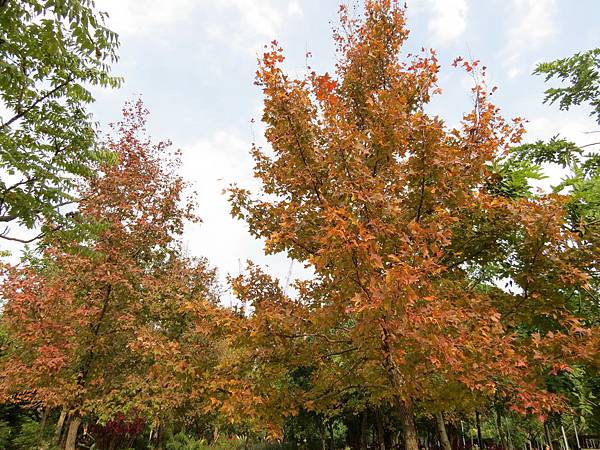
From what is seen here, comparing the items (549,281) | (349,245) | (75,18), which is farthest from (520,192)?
(75,18)

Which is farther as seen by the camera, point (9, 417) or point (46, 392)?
point (9, 417)

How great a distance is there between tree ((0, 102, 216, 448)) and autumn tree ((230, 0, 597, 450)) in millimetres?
5501

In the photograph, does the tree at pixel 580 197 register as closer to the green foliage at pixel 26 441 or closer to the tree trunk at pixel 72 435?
the tree trunk at pixel 72 435

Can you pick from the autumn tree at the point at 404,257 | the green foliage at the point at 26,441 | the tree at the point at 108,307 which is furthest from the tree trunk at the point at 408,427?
the green foliage at the point at 26,441

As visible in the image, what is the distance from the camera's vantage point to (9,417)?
2033 centimetres

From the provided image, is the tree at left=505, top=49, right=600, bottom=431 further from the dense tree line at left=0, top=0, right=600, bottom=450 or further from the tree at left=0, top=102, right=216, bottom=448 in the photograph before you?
the tree at left=0, top=102, right=216, bottom=448

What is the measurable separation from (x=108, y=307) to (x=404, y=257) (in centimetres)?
1120

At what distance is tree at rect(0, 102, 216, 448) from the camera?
10.6m

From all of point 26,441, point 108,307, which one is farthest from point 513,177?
point 26,441

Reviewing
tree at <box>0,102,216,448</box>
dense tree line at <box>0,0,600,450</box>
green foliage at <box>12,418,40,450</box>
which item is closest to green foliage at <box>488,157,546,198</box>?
dense tree line at <box>0,0,600,450</box>

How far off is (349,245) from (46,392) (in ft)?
36.1

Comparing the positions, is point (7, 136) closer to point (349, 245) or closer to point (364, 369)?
point (349, 245)

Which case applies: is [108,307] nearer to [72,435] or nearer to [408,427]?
[72,435]

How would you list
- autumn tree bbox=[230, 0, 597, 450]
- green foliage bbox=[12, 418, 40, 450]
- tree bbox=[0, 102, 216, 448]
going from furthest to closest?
green foliage bbox=[12, 418, 40, 450] < tree bbox=[0, 102, 216, 448] < autumn tree bbox=[230, 0, 597, 450]
